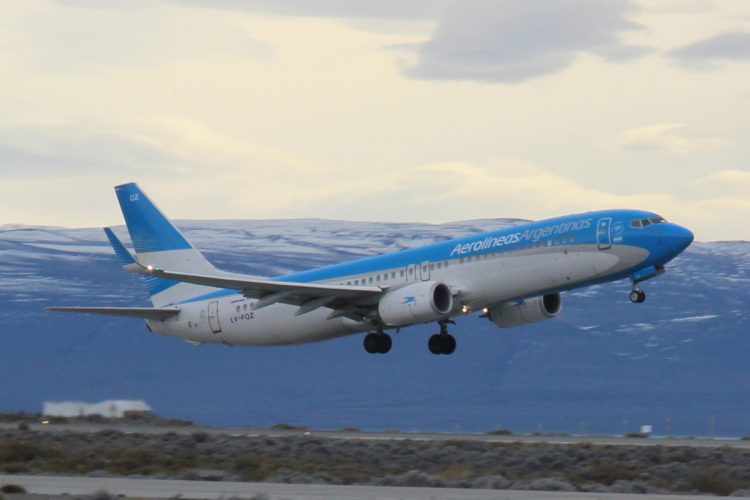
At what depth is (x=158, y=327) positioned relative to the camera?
216 ft

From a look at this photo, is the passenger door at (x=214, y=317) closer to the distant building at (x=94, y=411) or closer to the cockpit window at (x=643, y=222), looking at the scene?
the distant building at (x=94, y=411)

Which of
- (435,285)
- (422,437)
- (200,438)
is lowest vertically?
(422,437)

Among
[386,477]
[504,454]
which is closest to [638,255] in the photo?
[504,454]

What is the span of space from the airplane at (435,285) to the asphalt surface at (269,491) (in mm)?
14659

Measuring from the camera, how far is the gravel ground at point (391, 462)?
3922cm

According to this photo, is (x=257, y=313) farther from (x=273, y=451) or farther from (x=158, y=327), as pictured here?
(x=273, y=451)

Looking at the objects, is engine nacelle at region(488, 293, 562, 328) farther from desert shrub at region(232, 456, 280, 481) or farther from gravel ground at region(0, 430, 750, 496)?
desert shrub at region(232, 456, 280, 481)

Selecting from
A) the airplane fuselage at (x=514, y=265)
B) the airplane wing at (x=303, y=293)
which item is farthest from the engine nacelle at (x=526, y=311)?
the airplane wing at (x=303, y=293)

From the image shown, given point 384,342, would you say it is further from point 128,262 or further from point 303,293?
point 128,262

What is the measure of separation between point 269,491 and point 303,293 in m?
21.7

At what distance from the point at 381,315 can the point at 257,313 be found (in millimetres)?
8054

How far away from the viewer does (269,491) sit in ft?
113

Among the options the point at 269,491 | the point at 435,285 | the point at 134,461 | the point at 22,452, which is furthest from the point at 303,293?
the point at 269,491

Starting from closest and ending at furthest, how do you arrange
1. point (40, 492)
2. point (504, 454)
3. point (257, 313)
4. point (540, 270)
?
point (40, 492) < point (504, 454) < point (540, 270) < point (257, 313)
